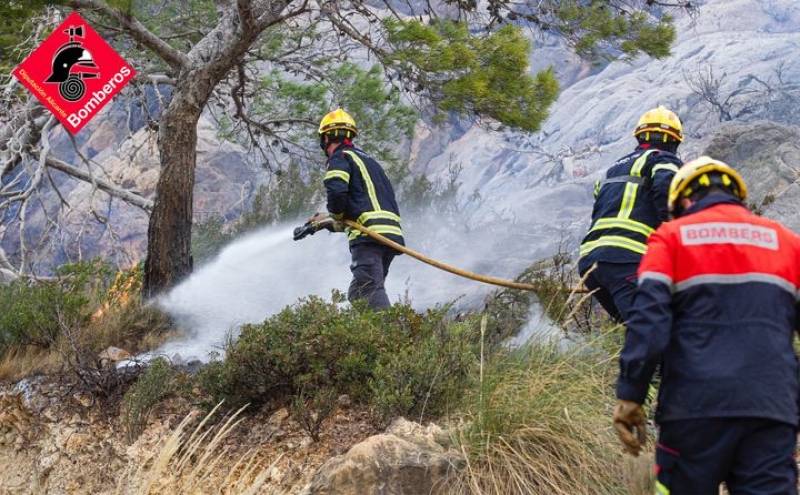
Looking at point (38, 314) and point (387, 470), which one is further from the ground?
point (38, 314)

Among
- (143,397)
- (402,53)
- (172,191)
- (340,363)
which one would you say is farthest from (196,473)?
(172,191)

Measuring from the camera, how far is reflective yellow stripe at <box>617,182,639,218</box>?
15.7 ft

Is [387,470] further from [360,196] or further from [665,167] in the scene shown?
[360,196]

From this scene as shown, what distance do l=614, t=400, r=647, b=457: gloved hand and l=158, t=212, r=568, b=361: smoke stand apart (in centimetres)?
304

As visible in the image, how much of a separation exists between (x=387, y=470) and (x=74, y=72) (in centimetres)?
698

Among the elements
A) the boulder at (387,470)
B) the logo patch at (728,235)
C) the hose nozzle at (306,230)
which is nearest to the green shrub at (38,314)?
the hose nozzle at (306,230)

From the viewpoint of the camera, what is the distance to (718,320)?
2.73 meters

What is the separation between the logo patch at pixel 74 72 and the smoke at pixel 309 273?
2081 millimetres

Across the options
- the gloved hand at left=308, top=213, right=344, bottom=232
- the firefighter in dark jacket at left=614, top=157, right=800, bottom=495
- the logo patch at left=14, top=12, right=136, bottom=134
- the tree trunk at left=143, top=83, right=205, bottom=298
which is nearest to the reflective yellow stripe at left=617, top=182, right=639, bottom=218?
the firefighter in dark jacket at left=614, top=157, right=800, bottom=495

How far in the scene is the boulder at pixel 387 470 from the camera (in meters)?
3.85

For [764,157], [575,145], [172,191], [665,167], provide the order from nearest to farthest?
1. [665,167]
2. [172,191]
3. [764,157]
4. [575,145]

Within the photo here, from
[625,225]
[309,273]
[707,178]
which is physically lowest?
[309,273]

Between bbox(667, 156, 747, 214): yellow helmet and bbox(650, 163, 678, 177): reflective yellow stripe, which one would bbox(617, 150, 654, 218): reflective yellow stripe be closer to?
bbox(650, 163, 678, 177): reflective yellow stripe

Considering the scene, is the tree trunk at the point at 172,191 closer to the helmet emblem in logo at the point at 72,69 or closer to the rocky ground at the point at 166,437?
the helmet emblem in logo at the point at 72,69
